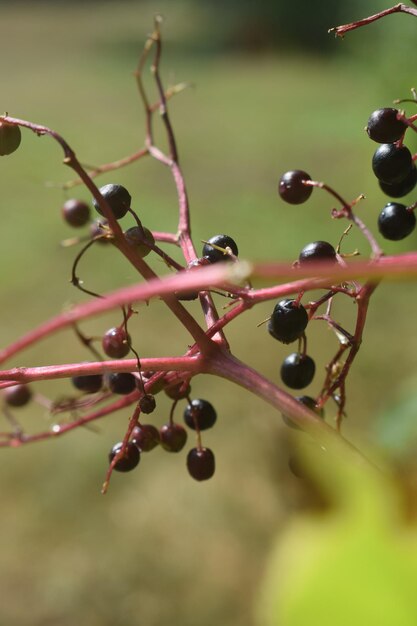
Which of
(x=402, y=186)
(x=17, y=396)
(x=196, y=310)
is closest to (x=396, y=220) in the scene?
(x=402, y=186)

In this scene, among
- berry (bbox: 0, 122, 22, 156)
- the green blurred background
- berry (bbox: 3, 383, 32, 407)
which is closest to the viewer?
berry (bbox: 0, 122, 22, 156)

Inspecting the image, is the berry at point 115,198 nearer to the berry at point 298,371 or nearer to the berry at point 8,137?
the berry at point 8,137


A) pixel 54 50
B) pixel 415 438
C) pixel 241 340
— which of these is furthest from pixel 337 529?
pixel 54 50

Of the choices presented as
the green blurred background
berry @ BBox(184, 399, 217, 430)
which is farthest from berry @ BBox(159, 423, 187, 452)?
the green blurred background

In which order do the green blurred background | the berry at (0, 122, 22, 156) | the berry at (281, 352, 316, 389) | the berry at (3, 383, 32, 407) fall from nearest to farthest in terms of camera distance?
the berry at (0, 122, 22, 156), the berry at (281, 352, 316, 389), the berry at (3, 383, 32, 407), the green blurred background

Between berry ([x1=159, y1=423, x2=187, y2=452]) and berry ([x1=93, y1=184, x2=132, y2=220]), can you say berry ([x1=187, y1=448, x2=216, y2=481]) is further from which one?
berry ([x1=93, y1=184, x2=132, y2=220])

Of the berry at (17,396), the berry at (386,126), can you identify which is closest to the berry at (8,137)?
the berry at (386,126)

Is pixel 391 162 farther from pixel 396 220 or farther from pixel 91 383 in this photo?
pixel 91 383
